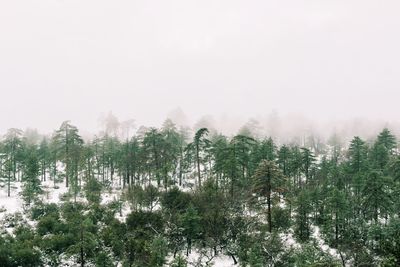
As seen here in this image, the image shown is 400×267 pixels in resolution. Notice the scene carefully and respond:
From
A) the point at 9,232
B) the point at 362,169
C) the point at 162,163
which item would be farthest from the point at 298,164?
the point at 9,232

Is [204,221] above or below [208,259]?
above

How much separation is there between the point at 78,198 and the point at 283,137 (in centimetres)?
8147

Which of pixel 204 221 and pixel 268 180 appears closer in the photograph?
pixel 268 180

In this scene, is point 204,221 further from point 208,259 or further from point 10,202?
point 10,202

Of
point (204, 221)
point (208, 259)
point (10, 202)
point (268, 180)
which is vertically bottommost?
point (208, 259)

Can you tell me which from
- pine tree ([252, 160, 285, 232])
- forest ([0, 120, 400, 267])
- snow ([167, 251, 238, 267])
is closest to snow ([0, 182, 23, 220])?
forest ([0, 120, 400, 267])

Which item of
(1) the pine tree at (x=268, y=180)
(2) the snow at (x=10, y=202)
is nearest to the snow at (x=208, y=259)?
(1) the pine tree at (x=268, y=180)

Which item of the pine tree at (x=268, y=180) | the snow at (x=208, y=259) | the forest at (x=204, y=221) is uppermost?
the pine tree at (x=268, y=180)

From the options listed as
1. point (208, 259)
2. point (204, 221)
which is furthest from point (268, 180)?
point (208, 259)

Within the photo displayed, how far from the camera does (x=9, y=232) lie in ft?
133

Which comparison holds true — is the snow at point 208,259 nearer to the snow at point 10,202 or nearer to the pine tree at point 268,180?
the pine tree at point 268,180

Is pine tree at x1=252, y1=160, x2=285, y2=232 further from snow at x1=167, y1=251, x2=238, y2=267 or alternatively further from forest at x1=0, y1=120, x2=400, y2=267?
snow at x1=167, y1=251, x2=238, y2=267

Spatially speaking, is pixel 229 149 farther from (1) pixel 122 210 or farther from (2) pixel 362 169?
(2) pixel 362 169

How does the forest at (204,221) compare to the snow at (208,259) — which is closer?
the forest at (204,221)
